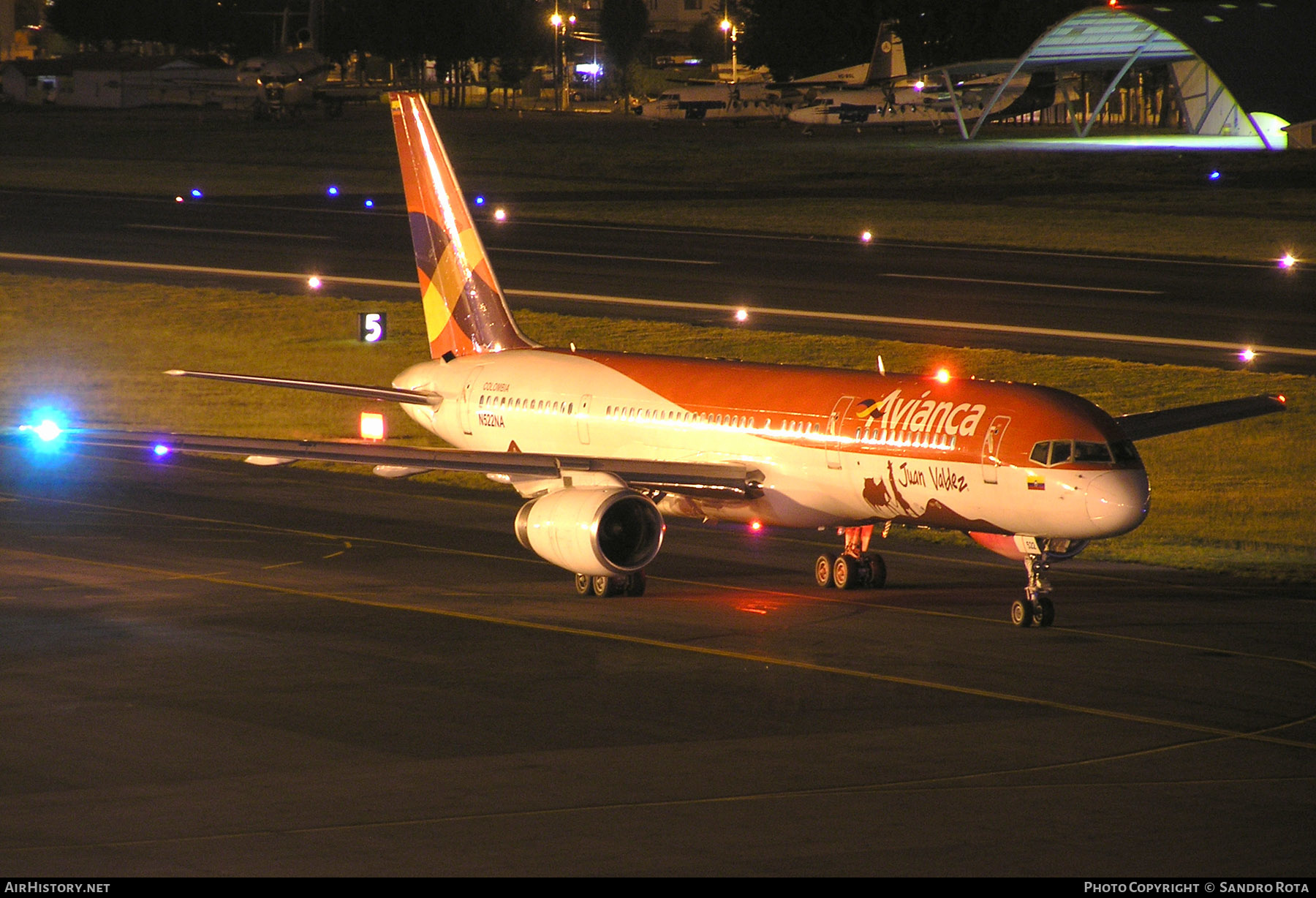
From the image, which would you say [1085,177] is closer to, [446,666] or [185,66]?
[446,666]

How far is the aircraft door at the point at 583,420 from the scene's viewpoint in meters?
33.8

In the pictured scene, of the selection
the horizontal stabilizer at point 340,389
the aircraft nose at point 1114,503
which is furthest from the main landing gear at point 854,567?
the horizontal stabilizer at point 340,389

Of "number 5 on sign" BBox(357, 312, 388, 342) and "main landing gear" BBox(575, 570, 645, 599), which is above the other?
"number 5 on sign" BBox(357, 312, 388, 342)

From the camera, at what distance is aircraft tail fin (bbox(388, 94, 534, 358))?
125ft

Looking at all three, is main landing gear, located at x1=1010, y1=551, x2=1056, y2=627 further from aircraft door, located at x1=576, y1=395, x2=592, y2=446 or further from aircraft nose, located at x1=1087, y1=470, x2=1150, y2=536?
aircraft door, located at x1=576, y1=395, x2=592, y2=446

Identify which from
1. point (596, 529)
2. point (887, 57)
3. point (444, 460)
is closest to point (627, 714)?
point (596, 529)

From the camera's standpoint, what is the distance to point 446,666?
83.3 ft

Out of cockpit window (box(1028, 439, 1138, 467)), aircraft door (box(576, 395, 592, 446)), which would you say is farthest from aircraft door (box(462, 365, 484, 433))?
cockpit window (box(1028, 439, 1138, 467))

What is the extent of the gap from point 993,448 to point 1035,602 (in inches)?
102

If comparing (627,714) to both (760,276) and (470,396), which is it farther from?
(760,276)

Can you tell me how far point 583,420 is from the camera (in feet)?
111

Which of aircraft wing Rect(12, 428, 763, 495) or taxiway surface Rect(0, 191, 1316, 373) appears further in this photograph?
taxiway surface Rect(0, 191, 1316, 373)

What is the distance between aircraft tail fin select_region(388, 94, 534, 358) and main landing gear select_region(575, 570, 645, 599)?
8.64 metres

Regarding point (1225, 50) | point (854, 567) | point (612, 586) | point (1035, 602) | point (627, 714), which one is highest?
point (1225, 50)
